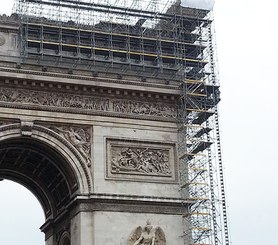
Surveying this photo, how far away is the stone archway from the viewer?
2825 centimetres

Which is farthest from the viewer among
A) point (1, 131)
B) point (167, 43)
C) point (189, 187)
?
point (167, 43)

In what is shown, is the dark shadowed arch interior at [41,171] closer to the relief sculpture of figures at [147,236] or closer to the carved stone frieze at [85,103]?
the carved stone frieze at [85,103]

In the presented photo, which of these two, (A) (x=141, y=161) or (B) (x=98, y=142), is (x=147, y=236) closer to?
(A) (x=141, y=161)

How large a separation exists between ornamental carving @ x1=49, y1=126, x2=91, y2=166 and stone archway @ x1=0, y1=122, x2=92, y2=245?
0.17 m

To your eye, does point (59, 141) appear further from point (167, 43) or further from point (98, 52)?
point (167, 43)

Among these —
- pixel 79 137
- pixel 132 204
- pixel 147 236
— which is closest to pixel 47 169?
pixel 79 137

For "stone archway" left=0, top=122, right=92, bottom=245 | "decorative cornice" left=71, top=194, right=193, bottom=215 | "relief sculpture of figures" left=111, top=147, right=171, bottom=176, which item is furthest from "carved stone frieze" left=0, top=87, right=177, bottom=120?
"decorative cornice" left=71, top=194, right=193, bottom=215

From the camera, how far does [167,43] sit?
105ft

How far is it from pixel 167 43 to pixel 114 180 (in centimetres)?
731

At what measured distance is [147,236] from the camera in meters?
28.1

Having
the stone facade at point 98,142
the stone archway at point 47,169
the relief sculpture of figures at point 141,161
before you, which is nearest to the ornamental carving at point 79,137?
the stone facade at point 98,142

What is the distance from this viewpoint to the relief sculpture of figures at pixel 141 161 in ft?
95.4

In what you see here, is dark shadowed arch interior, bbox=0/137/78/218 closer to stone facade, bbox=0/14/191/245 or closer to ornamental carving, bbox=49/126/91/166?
stone facade, bbox=0/14/191/245

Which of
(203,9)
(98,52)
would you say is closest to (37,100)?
(98,52)
